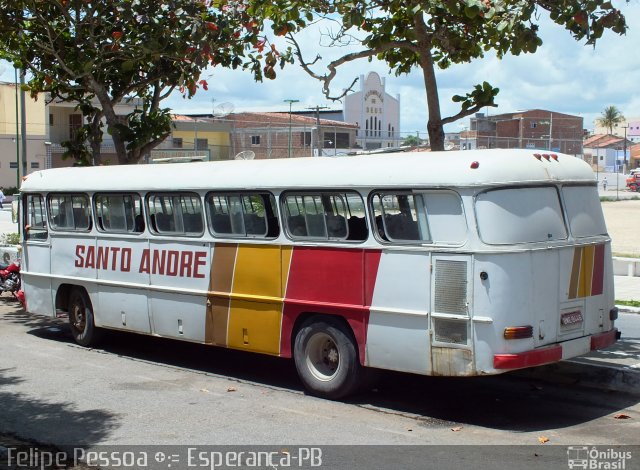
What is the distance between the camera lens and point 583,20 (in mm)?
10242

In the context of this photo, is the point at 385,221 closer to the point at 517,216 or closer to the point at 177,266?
the point at 517,216

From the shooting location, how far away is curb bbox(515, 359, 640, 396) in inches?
380

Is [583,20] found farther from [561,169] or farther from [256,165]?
[256,165]

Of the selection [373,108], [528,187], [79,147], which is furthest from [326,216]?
[373,108]

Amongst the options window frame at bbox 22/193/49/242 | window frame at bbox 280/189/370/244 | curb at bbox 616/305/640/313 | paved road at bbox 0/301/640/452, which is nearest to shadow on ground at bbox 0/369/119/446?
paved road at bbox 0/301/640/452

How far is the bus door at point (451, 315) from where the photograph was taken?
27.1 feet

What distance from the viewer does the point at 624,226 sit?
36.9m

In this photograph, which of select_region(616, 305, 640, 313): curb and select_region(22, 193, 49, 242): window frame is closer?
select_region(22, 193, 49, 242): window frame

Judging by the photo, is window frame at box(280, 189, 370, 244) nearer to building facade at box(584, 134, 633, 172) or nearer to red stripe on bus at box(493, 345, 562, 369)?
red stripe on bus at box(493, 345, 562, 369)

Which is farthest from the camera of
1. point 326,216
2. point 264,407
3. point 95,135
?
point 95,135

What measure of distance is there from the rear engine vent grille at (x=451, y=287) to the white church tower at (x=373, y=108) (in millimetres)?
55620

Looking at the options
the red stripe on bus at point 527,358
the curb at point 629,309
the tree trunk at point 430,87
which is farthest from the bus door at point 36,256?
the curb at point 629,309

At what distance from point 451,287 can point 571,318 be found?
52.7 inches

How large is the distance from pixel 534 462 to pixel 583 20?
551 centimetres
